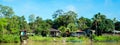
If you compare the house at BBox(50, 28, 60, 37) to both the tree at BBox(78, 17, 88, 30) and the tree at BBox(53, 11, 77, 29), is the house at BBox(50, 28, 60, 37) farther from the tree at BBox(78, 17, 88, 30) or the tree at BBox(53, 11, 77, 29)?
the tree at BBox(78, 17, 88, 30)

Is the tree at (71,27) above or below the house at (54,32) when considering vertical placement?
above

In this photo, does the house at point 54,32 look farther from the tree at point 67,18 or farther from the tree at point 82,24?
the tree at point 82,24

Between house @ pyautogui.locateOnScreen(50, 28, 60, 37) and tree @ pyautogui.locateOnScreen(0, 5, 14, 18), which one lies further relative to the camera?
house @ pyautogui.locateOnScreen(50, 28, 60, 37)

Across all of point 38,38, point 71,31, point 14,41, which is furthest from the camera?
point 71,31

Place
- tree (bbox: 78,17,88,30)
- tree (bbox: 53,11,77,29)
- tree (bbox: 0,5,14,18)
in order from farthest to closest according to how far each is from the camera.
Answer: tree (bbox: 78,17,88,30) < tree (bbox: 53,11,77,29) < tree (bbox: 0,5,14,18)

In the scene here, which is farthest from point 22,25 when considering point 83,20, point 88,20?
point 88,20

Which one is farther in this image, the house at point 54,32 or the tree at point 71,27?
the house at point 54,32

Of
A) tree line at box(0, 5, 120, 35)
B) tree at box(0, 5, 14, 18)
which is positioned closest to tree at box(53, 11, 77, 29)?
tree line at box(0, 5, 120, 35)

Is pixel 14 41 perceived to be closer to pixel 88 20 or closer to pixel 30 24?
pixel 30 24

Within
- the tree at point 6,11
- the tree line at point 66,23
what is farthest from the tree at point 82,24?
the tree at point 6,11

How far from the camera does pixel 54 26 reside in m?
98.0

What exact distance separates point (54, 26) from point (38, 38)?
34.8 meters

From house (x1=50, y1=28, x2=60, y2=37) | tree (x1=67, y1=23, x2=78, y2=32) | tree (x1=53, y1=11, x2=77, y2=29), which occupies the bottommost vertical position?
house (x1=50, y1=28, x2=60, y2=37)

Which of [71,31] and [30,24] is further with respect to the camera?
[30,24]
